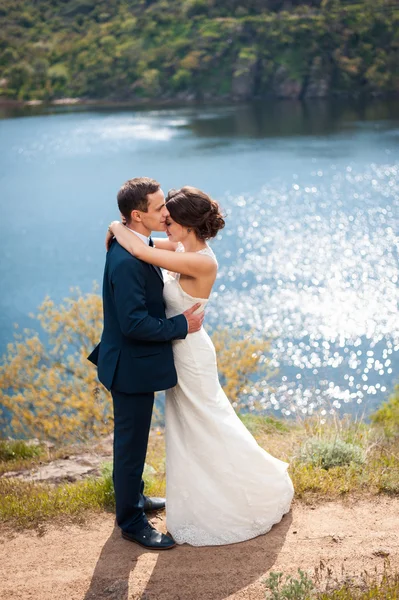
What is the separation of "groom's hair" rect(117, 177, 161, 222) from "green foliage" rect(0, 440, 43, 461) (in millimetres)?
5775

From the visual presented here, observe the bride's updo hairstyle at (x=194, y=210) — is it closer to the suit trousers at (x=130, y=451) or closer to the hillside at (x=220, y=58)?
the suit trousers at (x=130, y=451)

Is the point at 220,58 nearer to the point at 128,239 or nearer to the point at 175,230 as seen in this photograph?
the point at 175,230

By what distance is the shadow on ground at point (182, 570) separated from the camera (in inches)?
160

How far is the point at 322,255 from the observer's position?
94.7 feet

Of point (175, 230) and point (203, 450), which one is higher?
point (175, 230)

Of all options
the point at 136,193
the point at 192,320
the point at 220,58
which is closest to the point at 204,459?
the point at 192,320

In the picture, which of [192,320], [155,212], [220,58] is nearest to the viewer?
[155,212]

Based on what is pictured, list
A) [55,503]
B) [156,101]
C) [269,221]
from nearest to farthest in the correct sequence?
[55,503] < [269,221] < [156,101]

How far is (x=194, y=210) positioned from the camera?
4191mm

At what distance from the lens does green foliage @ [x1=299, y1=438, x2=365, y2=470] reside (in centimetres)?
551

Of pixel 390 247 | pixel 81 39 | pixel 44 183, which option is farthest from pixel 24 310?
pixel 81 39

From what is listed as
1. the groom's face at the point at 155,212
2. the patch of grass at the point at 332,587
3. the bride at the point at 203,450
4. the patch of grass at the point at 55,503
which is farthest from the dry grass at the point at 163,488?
the groom's face at the point at 155,212

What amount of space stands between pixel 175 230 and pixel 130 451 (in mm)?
1368

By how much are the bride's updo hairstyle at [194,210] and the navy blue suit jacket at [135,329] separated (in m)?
0.34
